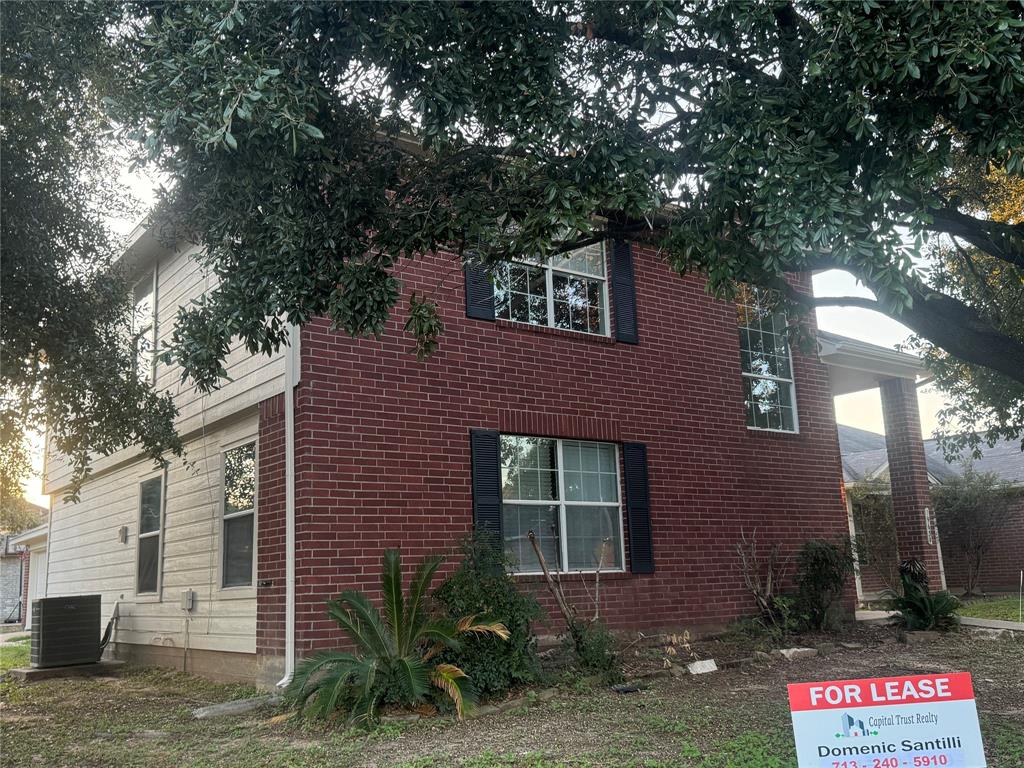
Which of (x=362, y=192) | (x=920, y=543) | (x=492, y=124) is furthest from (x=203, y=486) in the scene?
(x=920, y=543)

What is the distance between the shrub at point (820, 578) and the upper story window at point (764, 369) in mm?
1976

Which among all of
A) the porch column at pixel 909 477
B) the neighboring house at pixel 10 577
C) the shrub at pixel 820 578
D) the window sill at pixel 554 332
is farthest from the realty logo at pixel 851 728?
the neighboring house at pixel 10 577

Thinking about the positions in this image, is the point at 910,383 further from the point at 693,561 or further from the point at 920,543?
the point at 693,561

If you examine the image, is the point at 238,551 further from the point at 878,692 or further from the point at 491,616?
the point at 878,692

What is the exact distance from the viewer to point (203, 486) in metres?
11.7

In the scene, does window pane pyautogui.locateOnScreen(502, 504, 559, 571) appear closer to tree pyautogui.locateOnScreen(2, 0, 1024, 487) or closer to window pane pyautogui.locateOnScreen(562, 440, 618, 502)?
window pane pyautogui.locateOnScreen(562, 440, 618, 502)

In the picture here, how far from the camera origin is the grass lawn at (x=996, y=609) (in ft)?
50.4

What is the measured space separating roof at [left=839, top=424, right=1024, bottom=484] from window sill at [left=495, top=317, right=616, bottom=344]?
11599 mm

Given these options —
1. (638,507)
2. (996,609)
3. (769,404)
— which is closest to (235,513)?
(638,507)

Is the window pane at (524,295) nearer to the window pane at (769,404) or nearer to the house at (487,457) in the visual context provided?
the house at (487,457)

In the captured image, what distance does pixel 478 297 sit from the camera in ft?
35.5

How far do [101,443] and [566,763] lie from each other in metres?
6.43

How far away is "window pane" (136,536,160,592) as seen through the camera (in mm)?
13141

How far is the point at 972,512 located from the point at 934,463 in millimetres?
4518
